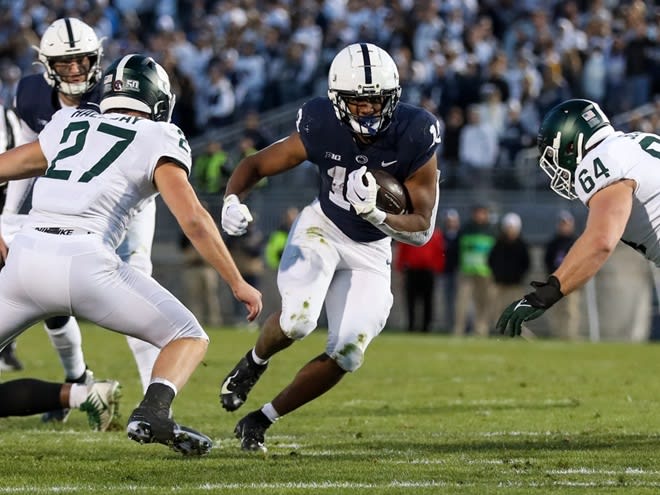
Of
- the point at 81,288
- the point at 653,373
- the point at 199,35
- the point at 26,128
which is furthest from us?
the point at 199,35

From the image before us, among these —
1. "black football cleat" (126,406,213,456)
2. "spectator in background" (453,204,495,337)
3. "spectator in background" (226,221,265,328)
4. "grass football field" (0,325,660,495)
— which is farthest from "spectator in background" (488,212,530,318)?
"black football cleat" (126,406,213,456)

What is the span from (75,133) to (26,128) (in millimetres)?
1960

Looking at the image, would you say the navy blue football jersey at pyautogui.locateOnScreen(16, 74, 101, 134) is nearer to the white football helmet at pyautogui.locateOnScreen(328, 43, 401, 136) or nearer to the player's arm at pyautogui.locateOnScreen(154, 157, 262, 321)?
the white football helmet at pyautogui.locateOnScreen(328, 43, 401, 136)

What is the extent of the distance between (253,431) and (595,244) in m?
1.88

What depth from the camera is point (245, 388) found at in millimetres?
6332

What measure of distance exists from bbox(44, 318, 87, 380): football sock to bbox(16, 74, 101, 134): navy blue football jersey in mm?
1059

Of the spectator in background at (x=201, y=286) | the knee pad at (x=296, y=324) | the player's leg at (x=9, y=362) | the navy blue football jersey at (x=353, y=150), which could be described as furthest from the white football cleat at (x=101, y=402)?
the spectator in background at (x=201, y=286)

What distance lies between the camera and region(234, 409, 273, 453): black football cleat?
19.9ft

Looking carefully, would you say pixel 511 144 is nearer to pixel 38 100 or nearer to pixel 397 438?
pixel 38 100

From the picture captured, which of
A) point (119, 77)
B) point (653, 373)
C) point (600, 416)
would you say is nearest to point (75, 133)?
point (119, 77)

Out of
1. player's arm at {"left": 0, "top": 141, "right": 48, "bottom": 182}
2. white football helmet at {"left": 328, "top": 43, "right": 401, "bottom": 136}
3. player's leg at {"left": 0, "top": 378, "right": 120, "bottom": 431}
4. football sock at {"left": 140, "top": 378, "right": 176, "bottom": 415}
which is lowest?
player's leg at {"left": 0, "top": 378, "right": 120, "bottom": 431}

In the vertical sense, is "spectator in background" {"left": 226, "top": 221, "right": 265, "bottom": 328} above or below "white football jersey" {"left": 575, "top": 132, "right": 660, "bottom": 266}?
below

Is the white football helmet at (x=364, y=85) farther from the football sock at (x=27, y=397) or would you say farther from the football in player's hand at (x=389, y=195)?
the football sock at (x=27, y=397)

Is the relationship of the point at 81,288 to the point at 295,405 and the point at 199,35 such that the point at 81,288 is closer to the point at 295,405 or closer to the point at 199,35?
the point at 295,405
